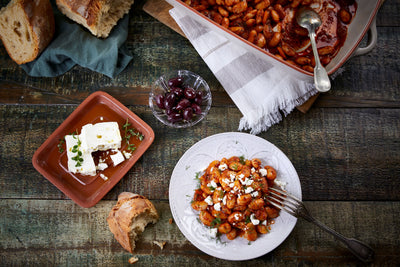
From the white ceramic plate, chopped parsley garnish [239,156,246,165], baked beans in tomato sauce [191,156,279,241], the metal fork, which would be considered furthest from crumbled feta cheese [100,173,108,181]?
the metal fork

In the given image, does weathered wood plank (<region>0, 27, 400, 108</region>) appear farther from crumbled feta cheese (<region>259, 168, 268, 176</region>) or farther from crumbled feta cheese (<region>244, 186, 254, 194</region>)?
crumbled feta cheese (<region>244, 186, 254, 194</region>)

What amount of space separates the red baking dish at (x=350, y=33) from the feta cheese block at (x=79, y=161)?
92cm

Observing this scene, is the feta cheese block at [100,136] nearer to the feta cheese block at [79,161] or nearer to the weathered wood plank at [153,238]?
the feta cheese block at [79,161]

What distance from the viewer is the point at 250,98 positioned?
185 cm

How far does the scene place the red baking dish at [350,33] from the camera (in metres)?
1.59

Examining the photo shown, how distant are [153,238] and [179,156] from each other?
475mm

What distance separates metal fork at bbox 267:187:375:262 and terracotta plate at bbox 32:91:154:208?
2.49 ft

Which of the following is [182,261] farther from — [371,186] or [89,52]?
[89,52]

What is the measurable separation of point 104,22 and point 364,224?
73.9 inches

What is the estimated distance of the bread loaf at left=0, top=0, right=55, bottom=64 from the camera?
1.78m

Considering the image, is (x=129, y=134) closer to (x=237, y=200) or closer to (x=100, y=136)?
(x=100, y=136)

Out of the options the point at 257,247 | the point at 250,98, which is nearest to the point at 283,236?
the point at 257,247

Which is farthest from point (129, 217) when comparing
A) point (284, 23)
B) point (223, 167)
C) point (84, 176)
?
point (284, 23)

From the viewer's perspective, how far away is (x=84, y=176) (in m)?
1.79
